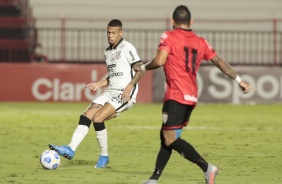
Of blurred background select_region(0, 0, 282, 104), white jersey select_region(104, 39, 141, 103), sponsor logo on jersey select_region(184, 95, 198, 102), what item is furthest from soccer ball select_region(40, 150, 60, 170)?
blurred background select_region(0, 0, 282, 104)

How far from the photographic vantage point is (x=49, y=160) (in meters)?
11.4

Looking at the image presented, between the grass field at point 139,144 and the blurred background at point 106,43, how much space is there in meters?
0.89

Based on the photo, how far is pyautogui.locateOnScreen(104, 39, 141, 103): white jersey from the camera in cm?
1220

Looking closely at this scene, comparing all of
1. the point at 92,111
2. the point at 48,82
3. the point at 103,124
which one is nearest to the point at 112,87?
the point at 92,111

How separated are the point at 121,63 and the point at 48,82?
1372 centimetres

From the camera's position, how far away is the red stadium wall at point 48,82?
25797 millimetres

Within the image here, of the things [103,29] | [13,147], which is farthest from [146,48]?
[13,147]

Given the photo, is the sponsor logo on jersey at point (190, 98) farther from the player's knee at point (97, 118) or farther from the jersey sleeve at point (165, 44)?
the player's knee at point (97, 118)

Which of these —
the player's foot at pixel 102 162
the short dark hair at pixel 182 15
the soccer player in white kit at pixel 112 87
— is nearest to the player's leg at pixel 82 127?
the soccer player in white kit at pixel 112 87

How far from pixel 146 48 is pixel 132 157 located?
620 inches

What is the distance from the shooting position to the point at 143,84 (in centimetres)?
2595

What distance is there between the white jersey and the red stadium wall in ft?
44.2

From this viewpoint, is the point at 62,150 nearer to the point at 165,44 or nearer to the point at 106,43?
the point at 165,44

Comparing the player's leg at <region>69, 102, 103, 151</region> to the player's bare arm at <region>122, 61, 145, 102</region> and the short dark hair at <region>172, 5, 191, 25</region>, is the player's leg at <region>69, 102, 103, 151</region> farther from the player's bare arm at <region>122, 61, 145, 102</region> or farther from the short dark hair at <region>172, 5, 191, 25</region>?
the short dark hair at <region>172, 5, 191, 25</region>
